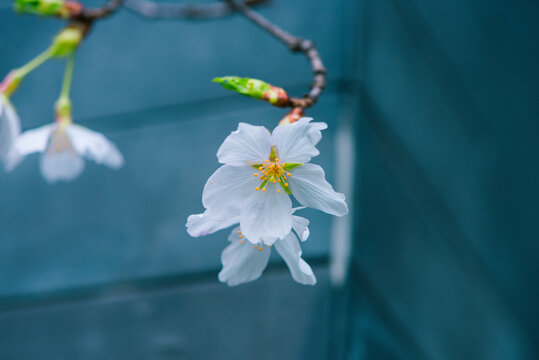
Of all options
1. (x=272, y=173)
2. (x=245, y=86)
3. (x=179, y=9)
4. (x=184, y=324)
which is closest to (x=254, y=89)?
(x=245, y=86)

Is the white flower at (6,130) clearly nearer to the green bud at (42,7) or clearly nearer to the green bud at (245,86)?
the green bud at (42,7)

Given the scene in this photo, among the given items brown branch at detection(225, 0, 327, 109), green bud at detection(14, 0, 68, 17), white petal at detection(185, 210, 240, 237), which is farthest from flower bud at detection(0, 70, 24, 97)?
white petal at detection(185, 210, 240, 237)

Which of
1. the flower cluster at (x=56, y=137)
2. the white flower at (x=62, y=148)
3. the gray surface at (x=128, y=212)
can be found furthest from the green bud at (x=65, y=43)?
the gray surface at (x=128, y=212)

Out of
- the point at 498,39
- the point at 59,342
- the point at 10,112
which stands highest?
the point at 498,39

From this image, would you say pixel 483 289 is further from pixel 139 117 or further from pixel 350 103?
pixel 139 117

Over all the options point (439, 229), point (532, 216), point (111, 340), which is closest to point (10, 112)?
point (111, 340)
